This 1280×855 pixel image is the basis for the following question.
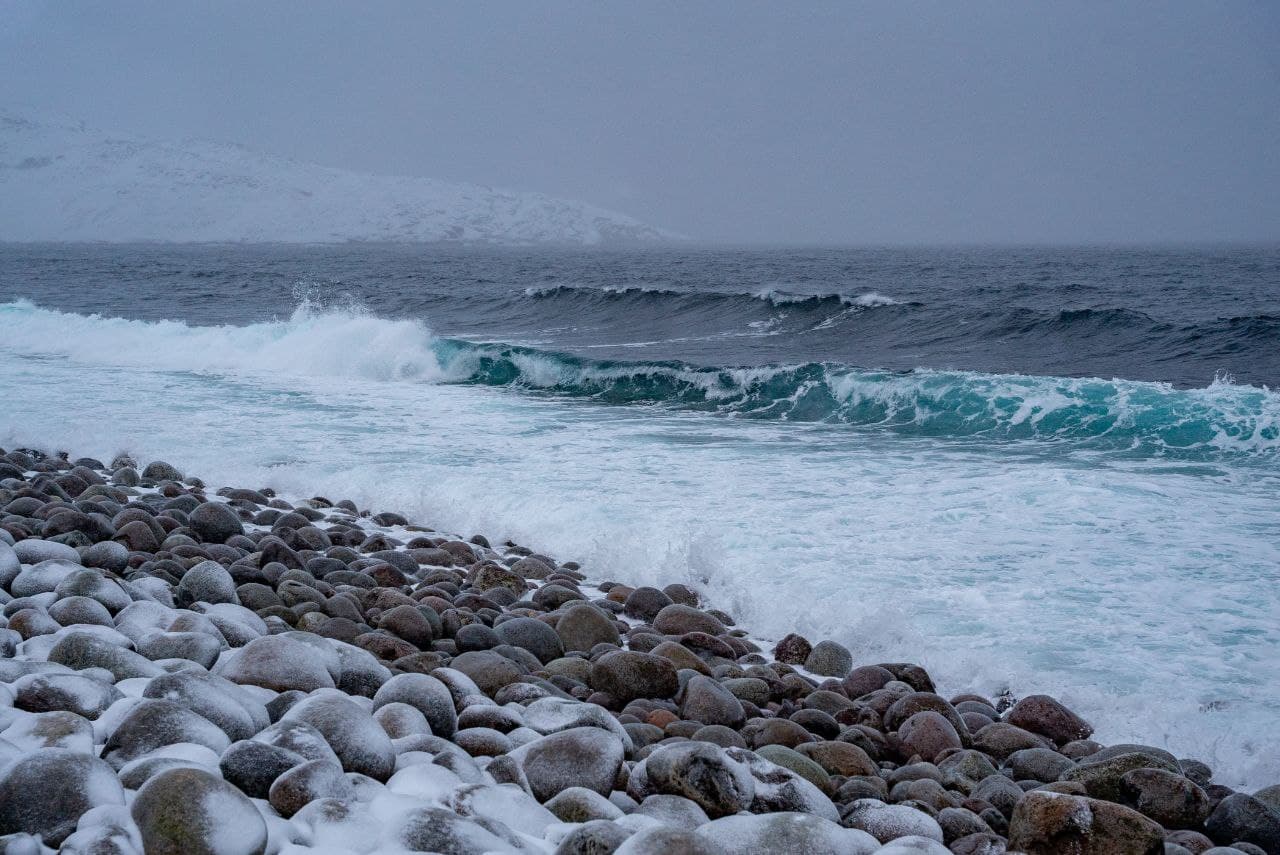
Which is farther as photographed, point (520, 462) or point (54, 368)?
point (54, 368)

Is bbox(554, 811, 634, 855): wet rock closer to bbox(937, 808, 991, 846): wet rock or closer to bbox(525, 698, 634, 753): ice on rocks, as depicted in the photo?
bbox(525, 698, 634, 753): ice on rocks

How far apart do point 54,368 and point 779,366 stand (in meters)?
12.3

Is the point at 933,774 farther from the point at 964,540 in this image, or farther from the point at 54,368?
the point at 54,368

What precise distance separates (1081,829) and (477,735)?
192 centimetres

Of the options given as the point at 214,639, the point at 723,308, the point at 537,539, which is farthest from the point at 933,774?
the point at 723,308

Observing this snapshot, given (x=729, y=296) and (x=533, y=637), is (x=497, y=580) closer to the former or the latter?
(x=533, y=637)

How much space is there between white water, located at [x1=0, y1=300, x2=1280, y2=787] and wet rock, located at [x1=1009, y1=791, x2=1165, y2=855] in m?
1.79

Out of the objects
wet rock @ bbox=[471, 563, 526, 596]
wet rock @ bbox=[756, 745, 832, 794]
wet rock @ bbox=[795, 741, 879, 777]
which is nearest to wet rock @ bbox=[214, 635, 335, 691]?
wet rock @ bbox=[756, 745, 832, 794]

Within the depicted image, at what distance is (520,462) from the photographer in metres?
10.1

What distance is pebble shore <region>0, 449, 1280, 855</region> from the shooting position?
2.45m

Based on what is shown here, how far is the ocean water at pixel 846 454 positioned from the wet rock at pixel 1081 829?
1.79 m

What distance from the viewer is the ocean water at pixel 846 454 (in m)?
5.73

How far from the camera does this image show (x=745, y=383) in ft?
52.6

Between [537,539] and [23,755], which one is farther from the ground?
[23,755]
